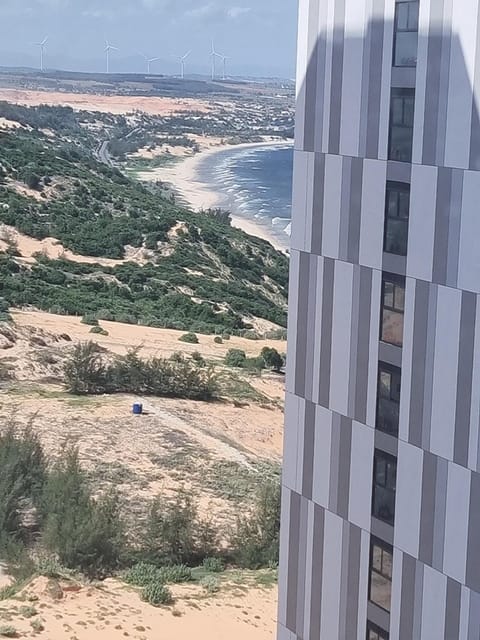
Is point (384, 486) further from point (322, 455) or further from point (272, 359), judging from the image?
point (272, 359)

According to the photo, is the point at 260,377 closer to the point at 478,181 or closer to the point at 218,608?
the point at 218,608

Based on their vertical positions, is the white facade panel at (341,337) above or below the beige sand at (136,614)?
above

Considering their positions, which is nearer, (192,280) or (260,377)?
(260,377)

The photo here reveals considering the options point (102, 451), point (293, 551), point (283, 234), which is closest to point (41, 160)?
point (283, 234)

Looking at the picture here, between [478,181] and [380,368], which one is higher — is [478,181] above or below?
above

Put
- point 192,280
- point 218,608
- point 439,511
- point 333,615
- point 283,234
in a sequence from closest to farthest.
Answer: point 439,511 → point 333,615 → point 218,608 → point 192,280 → point 283,234

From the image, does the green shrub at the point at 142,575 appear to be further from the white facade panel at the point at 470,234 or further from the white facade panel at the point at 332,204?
the white facade panel at the point at 470,234

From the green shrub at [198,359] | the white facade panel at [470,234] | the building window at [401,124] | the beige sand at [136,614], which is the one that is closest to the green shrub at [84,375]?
the green shrub at [198,359]

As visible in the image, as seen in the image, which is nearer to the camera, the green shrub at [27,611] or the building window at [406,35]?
the building window at [406,35]
